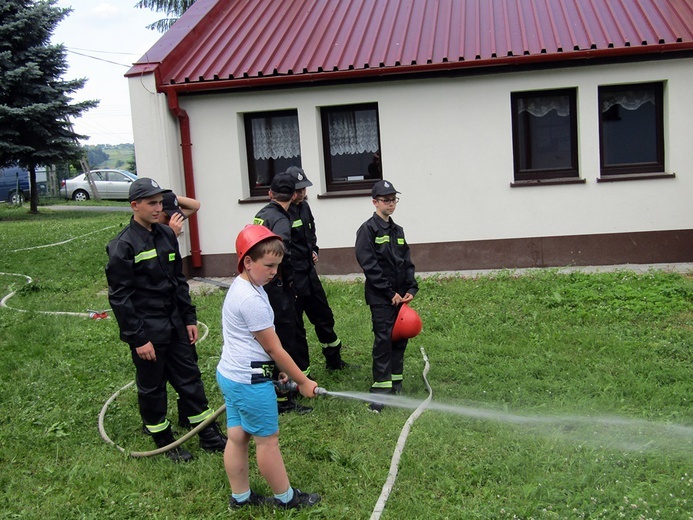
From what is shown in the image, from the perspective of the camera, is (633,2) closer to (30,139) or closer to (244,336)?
(244,336)

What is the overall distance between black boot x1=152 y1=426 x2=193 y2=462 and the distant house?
Result: 673 centimetres

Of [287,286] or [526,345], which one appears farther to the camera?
[526,345]

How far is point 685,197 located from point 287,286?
7663mm

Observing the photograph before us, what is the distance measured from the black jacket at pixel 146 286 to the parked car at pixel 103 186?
2863 centimetres

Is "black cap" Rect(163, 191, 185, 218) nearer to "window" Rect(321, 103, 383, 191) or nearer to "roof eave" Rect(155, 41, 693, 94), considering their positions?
"roof eave" Rect(155, 41, 693, 94)

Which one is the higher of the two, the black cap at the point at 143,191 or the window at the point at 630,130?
the window at the point at 630,130

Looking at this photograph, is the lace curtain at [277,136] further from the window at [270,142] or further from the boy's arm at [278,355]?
the boy's arm at [278,355]

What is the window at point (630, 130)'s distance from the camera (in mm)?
11336

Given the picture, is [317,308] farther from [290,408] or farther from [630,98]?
[630,98]

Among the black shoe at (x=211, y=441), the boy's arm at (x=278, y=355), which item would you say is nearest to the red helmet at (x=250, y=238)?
the boy's arm at (x=278, y=355)

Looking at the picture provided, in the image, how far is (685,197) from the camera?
435 inches

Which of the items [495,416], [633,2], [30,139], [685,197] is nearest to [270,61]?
[633,2]

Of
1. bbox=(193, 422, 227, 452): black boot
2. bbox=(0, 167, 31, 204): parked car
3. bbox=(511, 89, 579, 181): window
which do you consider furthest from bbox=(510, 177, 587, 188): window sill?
bbox=(0, 167, 31, 204): parked car

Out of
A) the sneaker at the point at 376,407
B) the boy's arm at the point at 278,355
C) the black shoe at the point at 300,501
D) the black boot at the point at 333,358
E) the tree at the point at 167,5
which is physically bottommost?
the black shoe at the point at 300,501
